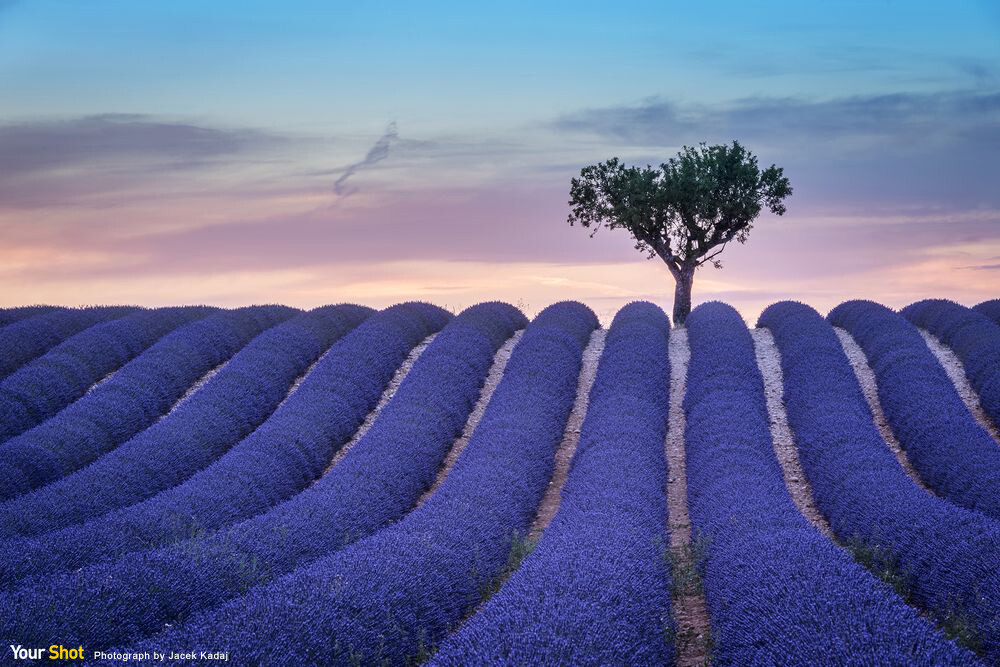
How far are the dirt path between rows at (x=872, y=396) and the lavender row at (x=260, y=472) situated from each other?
8.19 metres

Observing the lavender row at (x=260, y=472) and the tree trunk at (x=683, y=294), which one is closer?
the lavender row at (x=260, y=472)

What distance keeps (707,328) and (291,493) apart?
11.3m

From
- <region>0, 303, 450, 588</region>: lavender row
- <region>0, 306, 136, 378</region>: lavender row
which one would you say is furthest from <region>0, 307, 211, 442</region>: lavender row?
<region>0, 303, 450, 588</region>: lavender row

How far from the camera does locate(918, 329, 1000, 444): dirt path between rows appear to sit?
14734mm

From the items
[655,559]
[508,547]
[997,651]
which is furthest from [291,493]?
[997,651]

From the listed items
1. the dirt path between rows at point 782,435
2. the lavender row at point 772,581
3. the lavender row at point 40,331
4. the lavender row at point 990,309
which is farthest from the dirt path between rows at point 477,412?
the lavender row at point 990,309

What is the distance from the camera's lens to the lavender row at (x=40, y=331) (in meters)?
18.3

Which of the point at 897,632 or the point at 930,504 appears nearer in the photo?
the point at 897,632

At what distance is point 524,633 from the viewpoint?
5.43 metres

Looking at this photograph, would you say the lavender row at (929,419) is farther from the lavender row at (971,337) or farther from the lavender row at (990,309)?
the lavender row at (990,309)

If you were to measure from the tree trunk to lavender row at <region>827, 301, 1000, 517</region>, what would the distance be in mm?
6135

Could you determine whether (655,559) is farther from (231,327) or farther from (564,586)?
(231,327)

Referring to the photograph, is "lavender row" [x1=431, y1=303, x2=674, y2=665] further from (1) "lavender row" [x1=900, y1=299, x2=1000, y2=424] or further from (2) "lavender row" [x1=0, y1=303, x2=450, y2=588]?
(1) "lavender row" [x1=900, y1=299, x2=1000, y2=424]

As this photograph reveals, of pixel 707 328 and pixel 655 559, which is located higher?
pixel 707 328
